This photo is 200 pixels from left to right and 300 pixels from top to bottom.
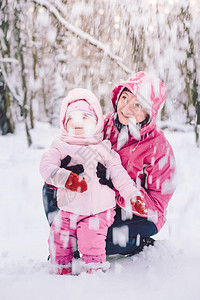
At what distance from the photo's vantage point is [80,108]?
7.37 ft

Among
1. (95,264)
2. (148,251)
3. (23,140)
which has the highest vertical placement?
(95,264)

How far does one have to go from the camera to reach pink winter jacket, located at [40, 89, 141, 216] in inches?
80.1

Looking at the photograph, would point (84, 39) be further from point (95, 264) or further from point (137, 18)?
point (95, 264)

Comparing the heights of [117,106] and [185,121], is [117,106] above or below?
above

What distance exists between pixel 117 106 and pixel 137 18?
11.4ft

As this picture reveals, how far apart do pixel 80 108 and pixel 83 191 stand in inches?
24.1

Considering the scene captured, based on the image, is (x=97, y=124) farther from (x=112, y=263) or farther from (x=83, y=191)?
(x=112, y=263)

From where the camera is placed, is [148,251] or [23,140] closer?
[148,251]

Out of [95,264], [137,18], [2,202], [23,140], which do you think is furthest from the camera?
[23,140]

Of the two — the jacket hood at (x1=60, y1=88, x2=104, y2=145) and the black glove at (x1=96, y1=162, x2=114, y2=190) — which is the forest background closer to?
the jacket hood at (x1=60, y1=88, x2=104, y2=145)

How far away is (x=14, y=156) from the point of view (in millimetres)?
7477

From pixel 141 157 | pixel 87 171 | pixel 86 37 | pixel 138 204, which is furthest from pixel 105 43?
pixel 138 204

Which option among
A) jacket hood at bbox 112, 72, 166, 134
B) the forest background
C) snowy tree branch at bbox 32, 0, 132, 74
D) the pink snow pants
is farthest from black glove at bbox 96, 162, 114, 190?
snowy tree branch at bbox 32, 0, 132, 74

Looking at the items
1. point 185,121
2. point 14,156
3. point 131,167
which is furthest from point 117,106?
point 185,121
